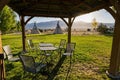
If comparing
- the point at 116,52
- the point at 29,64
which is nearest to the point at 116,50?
the point at 116,52

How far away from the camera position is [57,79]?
18.9ft

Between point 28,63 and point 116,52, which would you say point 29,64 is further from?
point 116,52

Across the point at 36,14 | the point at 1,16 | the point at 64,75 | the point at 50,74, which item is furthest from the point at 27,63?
the point at 1,16

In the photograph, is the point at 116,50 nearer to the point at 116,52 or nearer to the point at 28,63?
the point at 116,52

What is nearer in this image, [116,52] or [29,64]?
[29,64]

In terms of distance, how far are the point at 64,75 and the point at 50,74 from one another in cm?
61

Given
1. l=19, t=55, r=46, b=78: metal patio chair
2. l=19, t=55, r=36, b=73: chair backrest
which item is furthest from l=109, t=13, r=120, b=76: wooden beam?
l=19, t=55, r=36, b=73: chair backrest

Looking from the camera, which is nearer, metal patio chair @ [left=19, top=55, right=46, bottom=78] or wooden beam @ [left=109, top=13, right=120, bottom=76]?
metal patio chair @ [left=19, top=55, right=46, bottom=78]

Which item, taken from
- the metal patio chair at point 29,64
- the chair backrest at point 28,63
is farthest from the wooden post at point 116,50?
the chair backrest at point 28,63

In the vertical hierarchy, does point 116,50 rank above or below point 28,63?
above

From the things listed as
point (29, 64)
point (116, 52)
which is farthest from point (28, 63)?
point (116, 52)

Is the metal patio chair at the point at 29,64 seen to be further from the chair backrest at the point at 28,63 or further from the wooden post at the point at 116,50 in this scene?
the wooden post at the point at 116,50

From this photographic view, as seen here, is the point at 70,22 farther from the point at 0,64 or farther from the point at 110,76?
the point at 0,64

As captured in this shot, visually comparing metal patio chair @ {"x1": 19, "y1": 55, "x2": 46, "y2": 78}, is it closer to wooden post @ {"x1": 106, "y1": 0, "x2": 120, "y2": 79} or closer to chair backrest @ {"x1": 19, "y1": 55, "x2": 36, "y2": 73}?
chair backrest @ {"x1": 19, "y1": 55, "x2": 36, "y2": 73}
